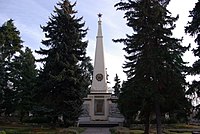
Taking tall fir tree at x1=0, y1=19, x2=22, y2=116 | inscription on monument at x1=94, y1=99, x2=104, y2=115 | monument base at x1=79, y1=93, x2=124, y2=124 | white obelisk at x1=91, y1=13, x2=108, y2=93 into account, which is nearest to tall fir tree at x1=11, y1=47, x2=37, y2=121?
tall fir tree at x1=0, y1=19, x2=22, y2=116

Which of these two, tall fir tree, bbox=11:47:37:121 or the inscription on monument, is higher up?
tall fir tree, bbox=11:47:37:121

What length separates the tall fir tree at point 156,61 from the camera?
17.5 meters

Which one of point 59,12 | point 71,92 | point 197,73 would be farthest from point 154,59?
point 59,12

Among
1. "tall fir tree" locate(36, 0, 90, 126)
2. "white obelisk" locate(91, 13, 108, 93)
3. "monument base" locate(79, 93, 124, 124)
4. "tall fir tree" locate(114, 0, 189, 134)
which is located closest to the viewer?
"tall fir tree" locate(114, 0, 189, 134)

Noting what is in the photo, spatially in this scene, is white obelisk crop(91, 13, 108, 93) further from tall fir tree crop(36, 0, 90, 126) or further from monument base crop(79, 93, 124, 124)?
tall fir tree crop(36, 0, 90, 126)

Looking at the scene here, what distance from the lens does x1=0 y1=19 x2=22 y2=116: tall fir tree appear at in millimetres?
35156

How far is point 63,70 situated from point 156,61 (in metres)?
9.02

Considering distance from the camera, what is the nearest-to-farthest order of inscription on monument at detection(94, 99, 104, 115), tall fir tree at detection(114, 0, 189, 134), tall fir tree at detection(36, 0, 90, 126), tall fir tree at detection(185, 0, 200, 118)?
tall fir tree at detection(185, 0, 200, 118) < tall fir tree at detection(114, 0, 189, 134) < tall fir tree at detection(36, 0, 90, 126) < inscription on monument at detection(94, 99, 104, 115)

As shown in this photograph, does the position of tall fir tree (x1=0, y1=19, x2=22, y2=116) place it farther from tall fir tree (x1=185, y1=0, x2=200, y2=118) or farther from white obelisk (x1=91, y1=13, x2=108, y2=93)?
tall fir tree (x1=185, y1=0, x2=200, y2=118)

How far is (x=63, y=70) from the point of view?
23.8 metres

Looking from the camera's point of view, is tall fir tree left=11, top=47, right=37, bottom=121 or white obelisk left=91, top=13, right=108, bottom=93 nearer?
tall fir tree left=11, top=47, right=37, bottom=121

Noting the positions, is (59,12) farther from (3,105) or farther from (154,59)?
(3,105)

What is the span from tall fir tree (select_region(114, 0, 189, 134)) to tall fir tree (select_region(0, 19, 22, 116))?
20.9 meters

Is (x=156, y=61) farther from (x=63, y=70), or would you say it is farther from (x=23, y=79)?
(x=23, y=79)
